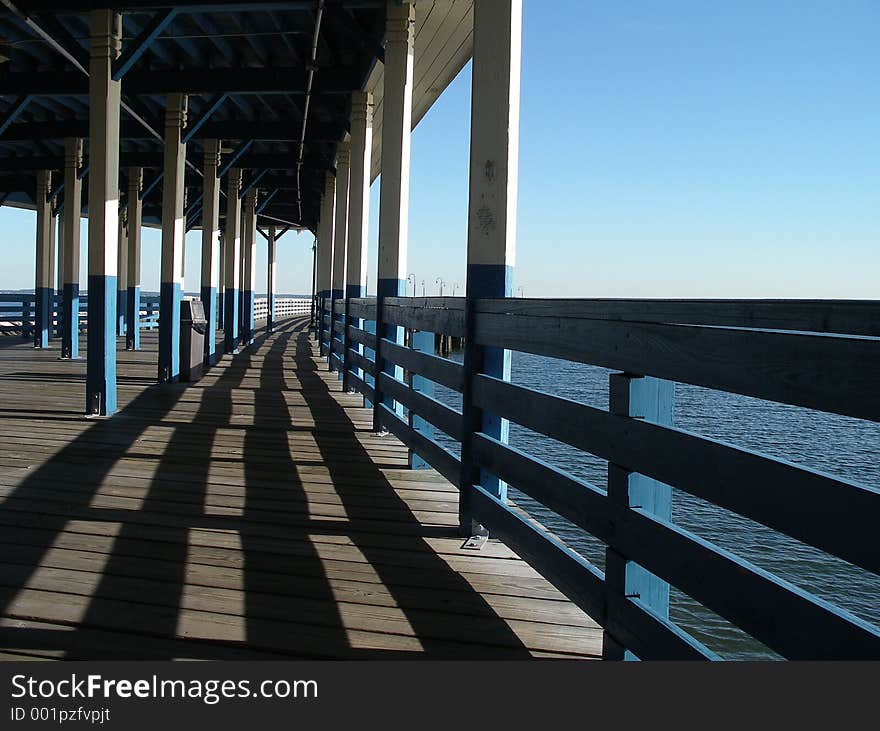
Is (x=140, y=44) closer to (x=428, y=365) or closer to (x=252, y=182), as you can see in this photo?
(x=428, y=365)

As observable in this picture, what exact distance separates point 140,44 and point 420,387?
4.54 metres

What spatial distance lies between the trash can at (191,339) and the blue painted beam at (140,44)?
13.1ft

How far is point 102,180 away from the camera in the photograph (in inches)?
281

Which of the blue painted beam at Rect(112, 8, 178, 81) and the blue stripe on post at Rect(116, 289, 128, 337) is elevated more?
the blue painted beam at Rect(112, 8, 178, 81)

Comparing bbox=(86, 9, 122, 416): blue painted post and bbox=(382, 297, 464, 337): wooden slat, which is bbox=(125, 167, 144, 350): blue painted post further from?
bbox=(382, 297, 464, 337): wooden slat

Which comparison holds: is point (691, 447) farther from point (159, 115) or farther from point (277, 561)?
point (159, 115)

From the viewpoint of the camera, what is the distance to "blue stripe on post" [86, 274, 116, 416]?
24.4 ft

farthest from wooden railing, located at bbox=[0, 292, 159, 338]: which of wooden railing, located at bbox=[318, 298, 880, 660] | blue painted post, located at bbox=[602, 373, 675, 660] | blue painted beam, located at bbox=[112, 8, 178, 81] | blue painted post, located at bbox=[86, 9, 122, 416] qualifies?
blue painted post, located at bbox=[602, 373, 675, 660]

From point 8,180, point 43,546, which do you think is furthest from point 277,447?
point 8,180

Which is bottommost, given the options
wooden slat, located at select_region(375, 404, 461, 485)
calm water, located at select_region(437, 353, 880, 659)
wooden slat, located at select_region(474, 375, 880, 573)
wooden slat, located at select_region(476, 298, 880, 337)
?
calm water, located at select_region(437, 353, 880, 659)

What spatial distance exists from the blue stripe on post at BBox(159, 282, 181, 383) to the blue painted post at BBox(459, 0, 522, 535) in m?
7.63

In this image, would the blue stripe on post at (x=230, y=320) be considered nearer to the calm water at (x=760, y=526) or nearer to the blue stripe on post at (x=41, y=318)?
the blue stripe on post at (x=41, y=318)

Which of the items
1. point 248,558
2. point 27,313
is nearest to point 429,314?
point 248,558

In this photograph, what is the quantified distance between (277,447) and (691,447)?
441cm
